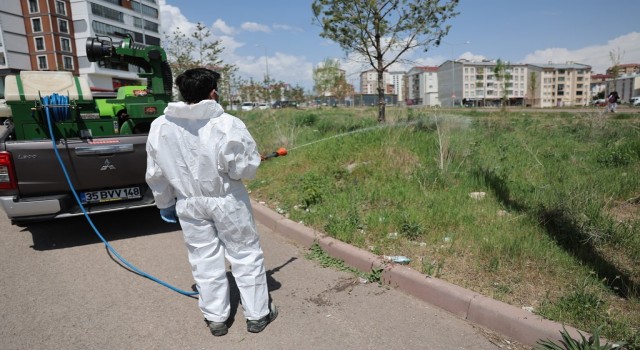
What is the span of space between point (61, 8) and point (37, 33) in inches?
196

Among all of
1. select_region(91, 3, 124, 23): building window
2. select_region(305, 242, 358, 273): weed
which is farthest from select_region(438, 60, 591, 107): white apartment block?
select_region(305, 242, 358, 273): weed

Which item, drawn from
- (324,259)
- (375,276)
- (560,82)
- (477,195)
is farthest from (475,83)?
(375,276)

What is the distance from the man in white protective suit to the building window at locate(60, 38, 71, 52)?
6910 centimetres

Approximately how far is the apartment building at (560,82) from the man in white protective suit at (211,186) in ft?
401

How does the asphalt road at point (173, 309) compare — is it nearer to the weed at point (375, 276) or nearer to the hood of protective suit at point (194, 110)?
the weed at point (375, 276)

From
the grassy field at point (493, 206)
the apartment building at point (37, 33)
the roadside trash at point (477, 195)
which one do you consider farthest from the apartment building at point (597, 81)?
the roadside trash at point (477, 195)

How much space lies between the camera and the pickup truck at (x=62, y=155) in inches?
161

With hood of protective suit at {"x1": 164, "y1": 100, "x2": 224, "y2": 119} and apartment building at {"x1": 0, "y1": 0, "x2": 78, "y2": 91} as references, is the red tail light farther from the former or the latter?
apartment building at {"x1": 0, "y1": 0, "x2": 78, "y2": 91}

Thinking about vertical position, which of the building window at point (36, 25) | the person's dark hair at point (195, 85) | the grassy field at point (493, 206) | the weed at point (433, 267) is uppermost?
the building window at point (36, 25)

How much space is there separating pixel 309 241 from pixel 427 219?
1.36m

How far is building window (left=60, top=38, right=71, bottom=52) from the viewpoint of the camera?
191 ft

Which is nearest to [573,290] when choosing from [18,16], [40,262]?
[40,262]

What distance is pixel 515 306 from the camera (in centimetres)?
290

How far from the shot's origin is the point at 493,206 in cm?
474
